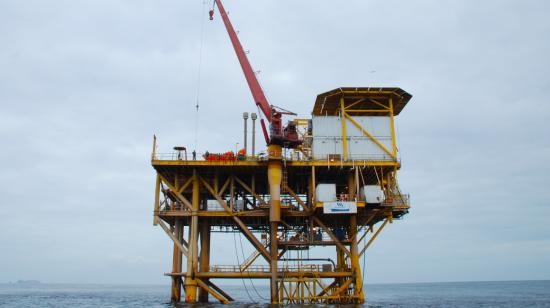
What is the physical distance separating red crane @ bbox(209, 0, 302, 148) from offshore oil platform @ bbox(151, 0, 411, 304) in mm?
100

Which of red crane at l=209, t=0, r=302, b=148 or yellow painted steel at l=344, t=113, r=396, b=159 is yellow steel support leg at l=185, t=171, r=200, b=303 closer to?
red crane at l=209, t=0, r=302, b=148

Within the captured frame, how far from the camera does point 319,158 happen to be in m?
36.2

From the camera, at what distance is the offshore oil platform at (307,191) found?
34875 millimetres

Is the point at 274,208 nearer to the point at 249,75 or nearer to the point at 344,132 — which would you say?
the point at 344,132

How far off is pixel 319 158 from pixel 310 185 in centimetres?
282

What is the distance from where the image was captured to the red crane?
119ft

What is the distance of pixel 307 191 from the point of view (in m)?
39.1

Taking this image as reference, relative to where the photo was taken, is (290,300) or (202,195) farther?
(202,195)

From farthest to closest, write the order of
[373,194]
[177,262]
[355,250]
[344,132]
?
[177,262]
[344,132]
[355,250]
[373,194]

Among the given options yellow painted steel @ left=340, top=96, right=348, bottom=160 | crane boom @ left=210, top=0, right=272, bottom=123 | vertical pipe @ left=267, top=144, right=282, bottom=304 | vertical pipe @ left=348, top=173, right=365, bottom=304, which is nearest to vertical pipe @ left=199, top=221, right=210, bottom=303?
vertical pipe @ left=267, top=144, right=282, bottom=304

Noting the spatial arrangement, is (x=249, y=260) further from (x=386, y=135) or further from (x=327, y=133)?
(x=386, y=135)

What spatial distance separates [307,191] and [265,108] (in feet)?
25.5

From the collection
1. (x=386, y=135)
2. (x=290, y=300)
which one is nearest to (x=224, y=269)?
(x=290, y=300)

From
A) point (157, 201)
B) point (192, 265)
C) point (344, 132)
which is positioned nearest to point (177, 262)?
point (192, 265)
